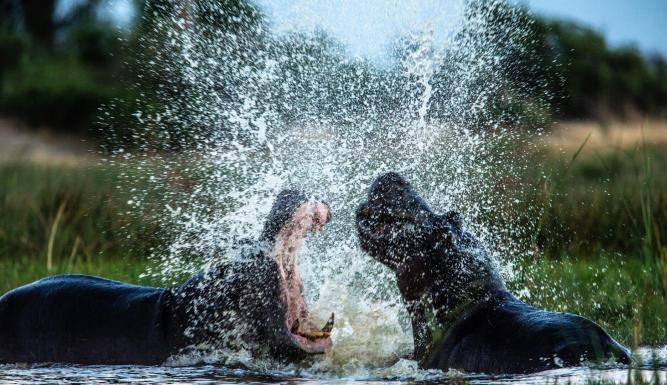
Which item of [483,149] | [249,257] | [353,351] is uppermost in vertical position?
[483,149]

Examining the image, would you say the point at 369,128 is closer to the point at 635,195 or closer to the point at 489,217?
the point at 489,217

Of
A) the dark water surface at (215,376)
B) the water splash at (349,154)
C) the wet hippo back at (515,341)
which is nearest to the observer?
the wet hippo back at (515,341)

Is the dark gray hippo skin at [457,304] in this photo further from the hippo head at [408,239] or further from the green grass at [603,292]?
the green grass at [603,292]

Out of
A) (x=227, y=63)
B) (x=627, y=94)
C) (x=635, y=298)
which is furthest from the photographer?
(x=627, y=94)

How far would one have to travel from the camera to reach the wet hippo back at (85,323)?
4.84m

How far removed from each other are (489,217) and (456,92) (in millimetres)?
1035

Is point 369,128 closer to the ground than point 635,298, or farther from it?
farther from it

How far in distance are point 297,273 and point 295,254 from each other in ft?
0.30

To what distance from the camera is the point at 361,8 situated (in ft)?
23.4

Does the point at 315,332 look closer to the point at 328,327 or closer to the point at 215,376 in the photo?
the point at 328,327

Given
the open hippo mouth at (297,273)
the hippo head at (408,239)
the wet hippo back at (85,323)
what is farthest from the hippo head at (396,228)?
the wet hippo back at (85,323)

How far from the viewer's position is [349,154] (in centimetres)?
788

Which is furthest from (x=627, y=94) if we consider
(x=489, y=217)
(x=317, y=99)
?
(x=489, y=217)

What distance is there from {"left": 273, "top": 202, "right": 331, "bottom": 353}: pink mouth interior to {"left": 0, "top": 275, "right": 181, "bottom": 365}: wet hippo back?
1.63 ft
